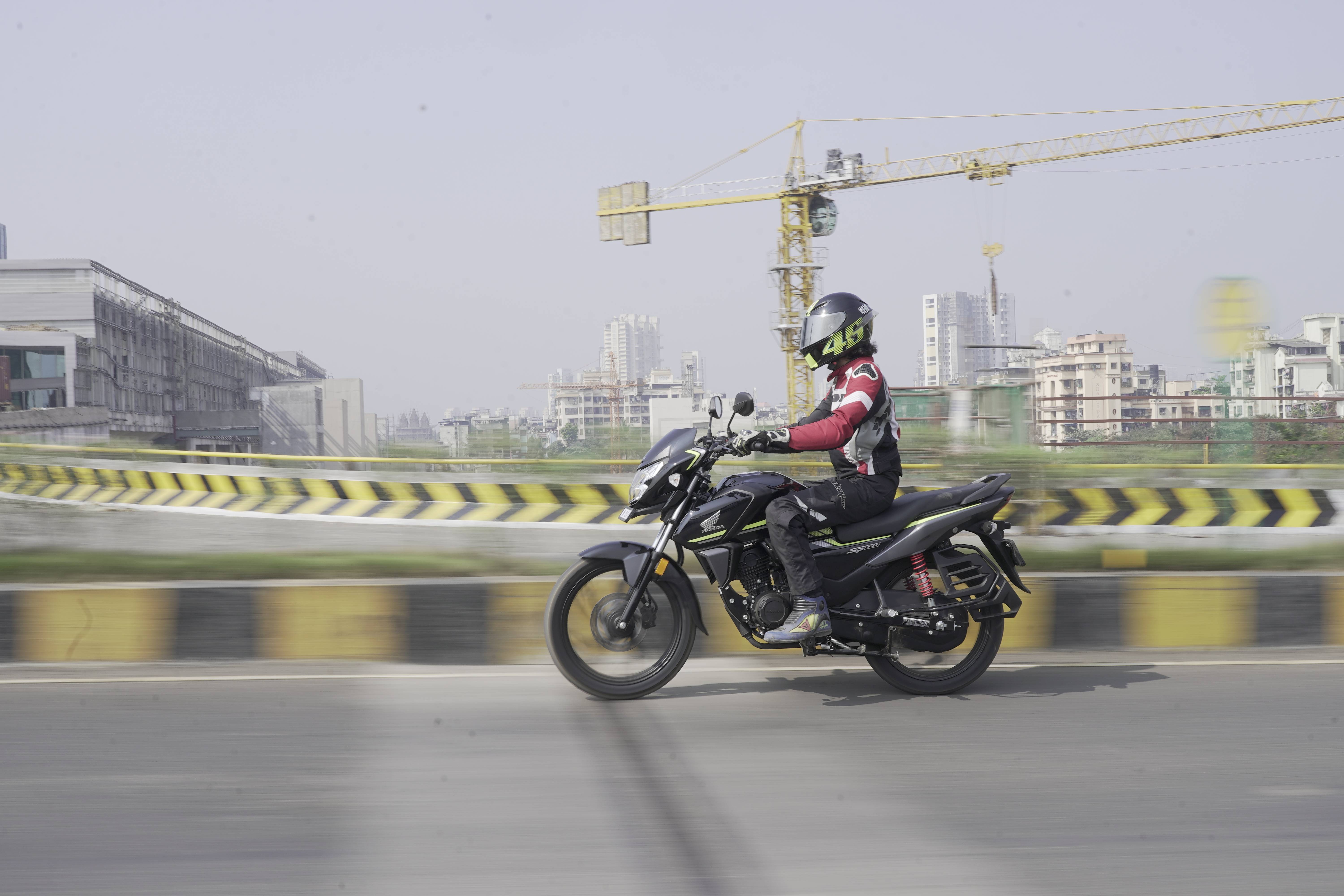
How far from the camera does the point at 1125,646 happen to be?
21.6 feet

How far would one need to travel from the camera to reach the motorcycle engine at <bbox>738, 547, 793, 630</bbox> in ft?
17.1

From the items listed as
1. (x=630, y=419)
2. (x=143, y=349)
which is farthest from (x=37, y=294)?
(x=630, y=419)

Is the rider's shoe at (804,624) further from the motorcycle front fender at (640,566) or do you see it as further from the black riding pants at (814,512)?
the motorcycle front fender at (640,566)

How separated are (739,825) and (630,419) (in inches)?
249

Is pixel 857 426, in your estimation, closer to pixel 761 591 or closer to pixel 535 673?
pixel 761 591

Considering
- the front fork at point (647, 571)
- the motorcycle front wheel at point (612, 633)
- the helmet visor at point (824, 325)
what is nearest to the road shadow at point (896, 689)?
the motorcycle front wheel at point (612, 633)

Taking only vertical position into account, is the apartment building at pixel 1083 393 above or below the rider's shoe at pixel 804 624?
above

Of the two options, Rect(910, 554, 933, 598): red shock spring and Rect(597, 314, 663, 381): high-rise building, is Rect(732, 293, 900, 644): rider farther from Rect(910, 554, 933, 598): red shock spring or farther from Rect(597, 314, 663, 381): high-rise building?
Rect(597, 314, 663, 381): high-rise building

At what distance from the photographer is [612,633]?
529cm

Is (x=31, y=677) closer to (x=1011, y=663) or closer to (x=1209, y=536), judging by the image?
(x=1011, y=663)

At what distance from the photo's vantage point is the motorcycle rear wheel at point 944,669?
5.45m

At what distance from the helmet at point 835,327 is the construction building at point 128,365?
124 feet

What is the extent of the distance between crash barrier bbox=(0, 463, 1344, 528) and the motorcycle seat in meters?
0.49

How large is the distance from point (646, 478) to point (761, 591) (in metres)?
0.76
